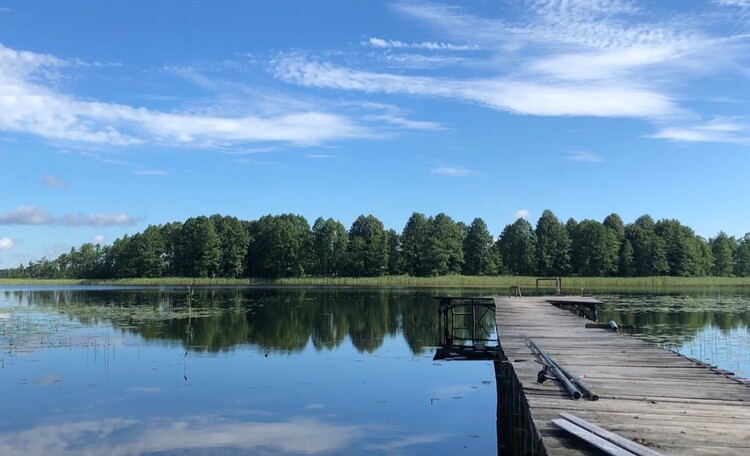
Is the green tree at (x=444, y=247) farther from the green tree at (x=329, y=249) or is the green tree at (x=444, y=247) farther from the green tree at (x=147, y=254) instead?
the green tree at (x=147, y=254)

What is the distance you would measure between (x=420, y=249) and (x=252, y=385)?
7567cm

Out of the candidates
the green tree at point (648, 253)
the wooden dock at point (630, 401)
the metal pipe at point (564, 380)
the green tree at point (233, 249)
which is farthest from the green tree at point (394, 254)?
the metal pipe at point (564, 380)

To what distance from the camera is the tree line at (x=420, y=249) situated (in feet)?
289

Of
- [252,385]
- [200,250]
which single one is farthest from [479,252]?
[252,385]

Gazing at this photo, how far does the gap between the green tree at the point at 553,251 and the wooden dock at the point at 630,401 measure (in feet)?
256

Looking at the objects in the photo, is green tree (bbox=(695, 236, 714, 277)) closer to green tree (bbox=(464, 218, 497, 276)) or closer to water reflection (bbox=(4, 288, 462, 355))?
green tree (bbox=(464, 218, 497, 276))

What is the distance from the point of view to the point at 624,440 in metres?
4.95

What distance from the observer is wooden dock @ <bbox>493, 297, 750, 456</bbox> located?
5.23m

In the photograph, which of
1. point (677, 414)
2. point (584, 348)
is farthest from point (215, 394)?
point (677, 414)

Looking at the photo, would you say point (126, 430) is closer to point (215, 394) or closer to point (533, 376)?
point (215, 394)

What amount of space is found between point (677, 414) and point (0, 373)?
16549 millimetres

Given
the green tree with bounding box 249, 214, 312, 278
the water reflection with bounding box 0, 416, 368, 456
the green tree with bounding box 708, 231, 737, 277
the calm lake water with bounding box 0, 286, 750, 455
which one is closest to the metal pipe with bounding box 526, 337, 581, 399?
the calm lake water with bounding box 0, 286, 750, 455

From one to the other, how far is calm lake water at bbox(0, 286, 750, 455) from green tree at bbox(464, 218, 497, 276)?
6104 cm

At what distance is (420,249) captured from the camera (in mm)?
90000
